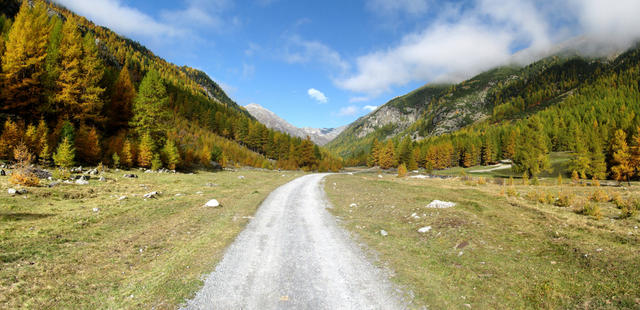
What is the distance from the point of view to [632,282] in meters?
5.95

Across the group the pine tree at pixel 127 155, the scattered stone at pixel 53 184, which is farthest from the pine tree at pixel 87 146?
the scattered stone at pixel 53 184

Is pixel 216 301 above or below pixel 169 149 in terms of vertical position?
below

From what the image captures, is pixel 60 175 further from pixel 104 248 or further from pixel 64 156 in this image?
pixel 104 248

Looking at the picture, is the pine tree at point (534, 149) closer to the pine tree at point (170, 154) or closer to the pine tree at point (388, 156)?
the pine tree at point (388, 156)

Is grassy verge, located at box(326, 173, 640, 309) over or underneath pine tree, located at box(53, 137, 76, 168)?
underneath

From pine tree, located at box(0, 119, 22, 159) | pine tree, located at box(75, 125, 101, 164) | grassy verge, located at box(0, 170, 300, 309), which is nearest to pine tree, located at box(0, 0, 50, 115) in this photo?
pine tree, located at box(75, 125, 101, 164)

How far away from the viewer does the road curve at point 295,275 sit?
19.6 ft

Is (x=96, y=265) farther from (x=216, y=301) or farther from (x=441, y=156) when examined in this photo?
(x=441, y=156)

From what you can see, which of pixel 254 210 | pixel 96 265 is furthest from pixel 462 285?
pixel 254 210

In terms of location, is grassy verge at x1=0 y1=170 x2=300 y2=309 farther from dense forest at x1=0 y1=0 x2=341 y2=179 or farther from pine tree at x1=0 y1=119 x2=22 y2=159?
dense forest at x1=0 y1=0 x2=341 y2=179

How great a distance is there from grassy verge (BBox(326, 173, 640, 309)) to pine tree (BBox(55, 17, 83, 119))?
37.3 meters

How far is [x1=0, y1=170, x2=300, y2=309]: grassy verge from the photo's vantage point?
19.6 ft

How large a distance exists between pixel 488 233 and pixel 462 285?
5407mm

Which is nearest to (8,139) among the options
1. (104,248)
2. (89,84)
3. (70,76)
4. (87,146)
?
(87,146)
